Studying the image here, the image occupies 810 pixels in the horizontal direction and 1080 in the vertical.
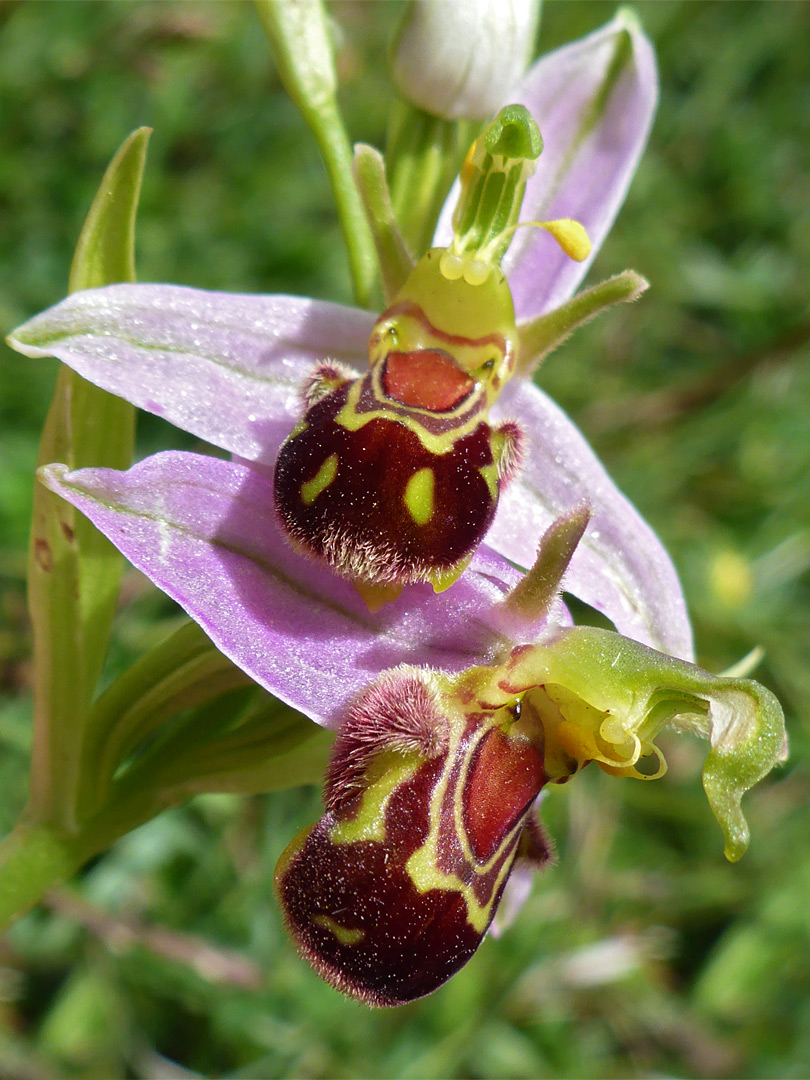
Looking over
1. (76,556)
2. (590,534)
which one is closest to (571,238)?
(590,534)

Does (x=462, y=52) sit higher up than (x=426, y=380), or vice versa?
(x=462, y=52)

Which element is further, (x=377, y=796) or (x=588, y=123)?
(x=588, y=123)

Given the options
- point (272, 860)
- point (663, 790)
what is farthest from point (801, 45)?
point (272, 860)

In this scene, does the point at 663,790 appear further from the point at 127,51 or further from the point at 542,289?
the point at 127,51

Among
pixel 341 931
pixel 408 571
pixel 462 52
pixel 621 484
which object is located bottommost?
pixel 621 484

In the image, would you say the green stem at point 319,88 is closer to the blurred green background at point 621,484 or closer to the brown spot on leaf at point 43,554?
the blurred green background at point 621,484

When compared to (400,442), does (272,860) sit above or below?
below

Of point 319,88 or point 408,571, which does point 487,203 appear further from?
point 408,571

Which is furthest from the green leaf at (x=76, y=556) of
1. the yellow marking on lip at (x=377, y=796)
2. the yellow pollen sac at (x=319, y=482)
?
the yellow marking on lip at (x=377, y=796)
